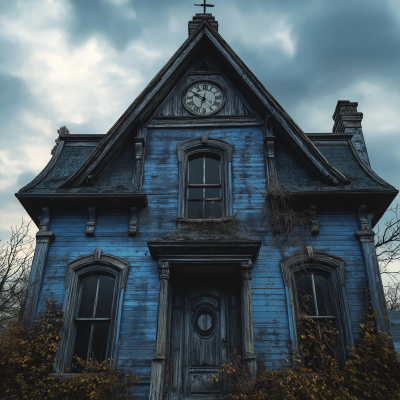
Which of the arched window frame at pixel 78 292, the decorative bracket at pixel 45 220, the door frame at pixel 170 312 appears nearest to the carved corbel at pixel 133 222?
the arched window frame at pixel 78 292

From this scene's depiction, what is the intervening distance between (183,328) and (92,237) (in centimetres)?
300

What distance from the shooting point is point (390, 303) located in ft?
73.8

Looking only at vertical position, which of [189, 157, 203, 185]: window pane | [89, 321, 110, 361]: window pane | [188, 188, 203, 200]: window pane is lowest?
[89, 321, 110, 361]: window pane

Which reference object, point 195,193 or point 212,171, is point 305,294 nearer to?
point 195,193

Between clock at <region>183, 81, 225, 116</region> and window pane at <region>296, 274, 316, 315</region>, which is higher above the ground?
clock at <region>183, 81, 225, 116</region>

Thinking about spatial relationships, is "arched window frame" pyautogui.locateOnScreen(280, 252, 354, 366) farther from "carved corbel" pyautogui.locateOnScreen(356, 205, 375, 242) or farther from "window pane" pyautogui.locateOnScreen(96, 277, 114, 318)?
"window pane" pyautogui.locateOnScreen(96, 277, 114, 318)

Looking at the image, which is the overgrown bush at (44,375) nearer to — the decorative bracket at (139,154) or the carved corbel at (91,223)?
the carved corbel at (91,223)

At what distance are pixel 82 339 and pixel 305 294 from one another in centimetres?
497

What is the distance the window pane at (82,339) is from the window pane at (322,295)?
16.6 ft

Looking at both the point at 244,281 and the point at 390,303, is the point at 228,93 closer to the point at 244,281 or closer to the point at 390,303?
the point at 244,281

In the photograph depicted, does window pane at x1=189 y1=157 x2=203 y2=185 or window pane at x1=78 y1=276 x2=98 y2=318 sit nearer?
window pane at x1=78 y1=276 x2=98 y2=318

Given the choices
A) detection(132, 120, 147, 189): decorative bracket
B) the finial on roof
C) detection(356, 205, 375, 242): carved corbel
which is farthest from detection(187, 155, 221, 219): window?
the finial on roof

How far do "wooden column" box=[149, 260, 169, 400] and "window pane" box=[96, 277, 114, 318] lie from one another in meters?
1.36

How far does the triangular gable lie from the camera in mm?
9023
